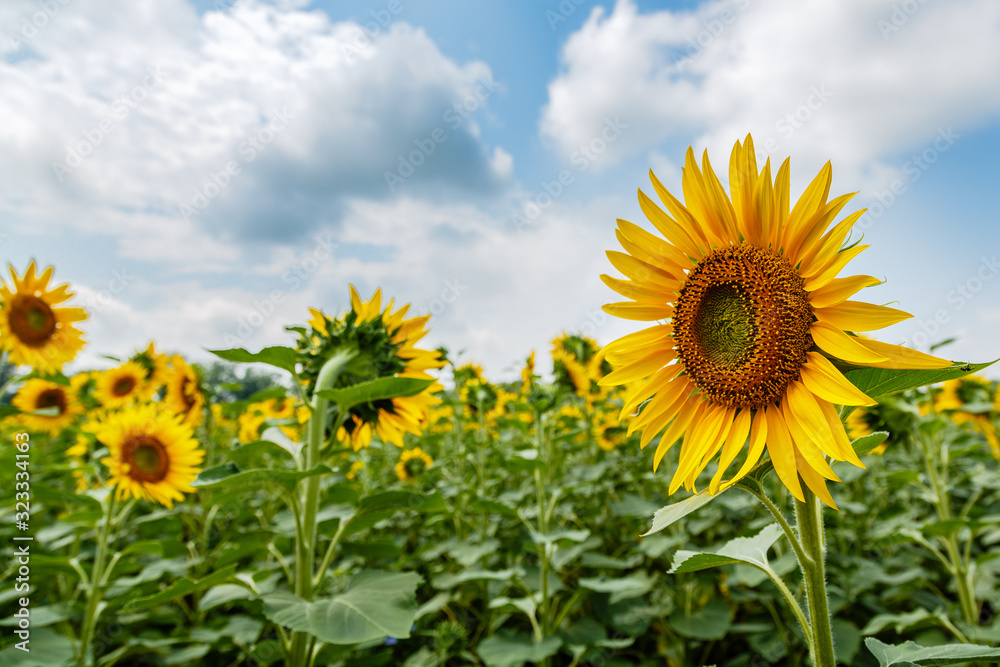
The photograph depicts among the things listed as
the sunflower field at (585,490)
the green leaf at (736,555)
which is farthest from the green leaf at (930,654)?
the green leaf at (736,555)

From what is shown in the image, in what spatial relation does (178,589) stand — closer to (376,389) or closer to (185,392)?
(376,389)

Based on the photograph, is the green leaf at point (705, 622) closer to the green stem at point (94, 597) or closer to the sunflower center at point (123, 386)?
the green stem at point (94, 597)

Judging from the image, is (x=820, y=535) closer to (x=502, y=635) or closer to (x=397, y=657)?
(x=502, y=635)

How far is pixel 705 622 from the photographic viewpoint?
2.83 m

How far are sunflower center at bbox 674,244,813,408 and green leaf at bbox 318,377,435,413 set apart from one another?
0.82 m

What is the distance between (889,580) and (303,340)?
3.18m

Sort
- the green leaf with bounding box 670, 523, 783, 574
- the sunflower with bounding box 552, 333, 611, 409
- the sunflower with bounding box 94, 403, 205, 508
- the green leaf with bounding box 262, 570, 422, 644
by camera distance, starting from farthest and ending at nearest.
Answer: the sunflower with bounding box 552, 333, 611, 409 → the sunflower with bounding box 94, 403, 205, 508 → the green leaf with bounding box 262, 570, 422, 644 → the green leaf with bounding box 670, 523, 783, 574

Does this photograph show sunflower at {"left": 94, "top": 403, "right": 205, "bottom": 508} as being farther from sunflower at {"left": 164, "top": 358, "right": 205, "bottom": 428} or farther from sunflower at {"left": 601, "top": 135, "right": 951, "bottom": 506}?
sunflower at {"left": 601, "top": 135, "right": 951, "bottom": 506}

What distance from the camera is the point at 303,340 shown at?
7.27 ft

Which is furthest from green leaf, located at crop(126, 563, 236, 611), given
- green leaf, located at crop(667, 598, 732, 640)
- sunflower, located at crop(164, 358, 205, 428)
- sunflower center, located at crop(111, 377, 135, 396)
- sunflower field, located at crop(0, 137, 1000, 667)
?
sunflower center, located at crop(111, 377, 135, 396)

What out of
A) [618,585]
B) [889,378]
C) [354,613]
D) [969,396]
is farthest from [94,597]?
[969,396]

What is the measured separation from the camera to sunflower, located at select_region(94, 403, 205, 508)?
3.03 m

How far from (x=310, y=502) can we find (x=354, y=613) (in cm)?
49

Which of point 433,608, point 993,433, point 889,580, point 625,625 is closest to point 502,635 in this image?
point 433,608
